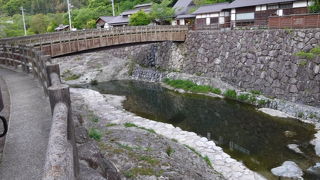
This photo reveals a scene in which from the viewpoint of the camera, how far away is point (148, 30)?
2747 centimetres

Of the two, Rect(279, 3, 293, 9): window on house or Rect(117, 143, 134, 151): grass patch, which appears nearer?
Rect(117, 143, 134, 151): grass patch

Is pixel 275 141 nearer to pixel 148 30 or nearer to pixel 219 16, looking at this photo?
pixel 148 30

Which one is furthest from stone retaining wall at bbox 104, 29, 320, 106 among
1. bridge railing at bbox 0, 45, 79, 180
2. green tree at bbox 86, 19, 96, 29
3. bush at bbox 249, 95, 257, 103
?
green tree at bbox 86, 19, 96, 29

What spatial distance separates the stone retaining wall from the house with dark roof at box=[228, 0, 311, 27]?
2861 millimetres

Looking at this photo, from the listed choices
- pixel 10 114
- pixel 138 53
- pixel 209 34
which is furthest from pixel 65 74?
pixel 10 114

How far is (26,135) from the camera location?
5.10 m

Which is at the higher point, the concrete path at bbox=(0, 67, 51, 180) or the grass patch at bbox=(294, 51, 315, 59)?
the grass patch at bbox=(294, 51, 315, 59)

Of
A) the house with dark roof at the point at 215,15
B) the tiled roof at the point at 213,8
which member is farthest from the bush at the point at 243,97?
the tiled roof at the point at 213,8

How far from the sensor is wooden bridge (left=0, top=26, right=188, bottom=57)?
19.9 meters

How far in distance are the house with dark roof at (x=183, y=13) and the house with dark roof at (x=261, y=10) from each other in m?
9.09

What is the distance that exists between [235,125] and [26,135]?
45.2 feet

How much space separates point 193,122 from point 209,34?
472 inches

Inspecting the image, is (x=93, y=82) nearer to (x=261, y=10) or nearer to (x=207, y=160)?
(x=261, y=10)

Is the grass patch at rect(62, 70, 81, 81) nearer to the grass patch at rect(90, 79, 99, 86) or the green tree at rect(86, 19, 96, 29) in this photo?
the grass patch at rect(90, 79, 99, 86)
